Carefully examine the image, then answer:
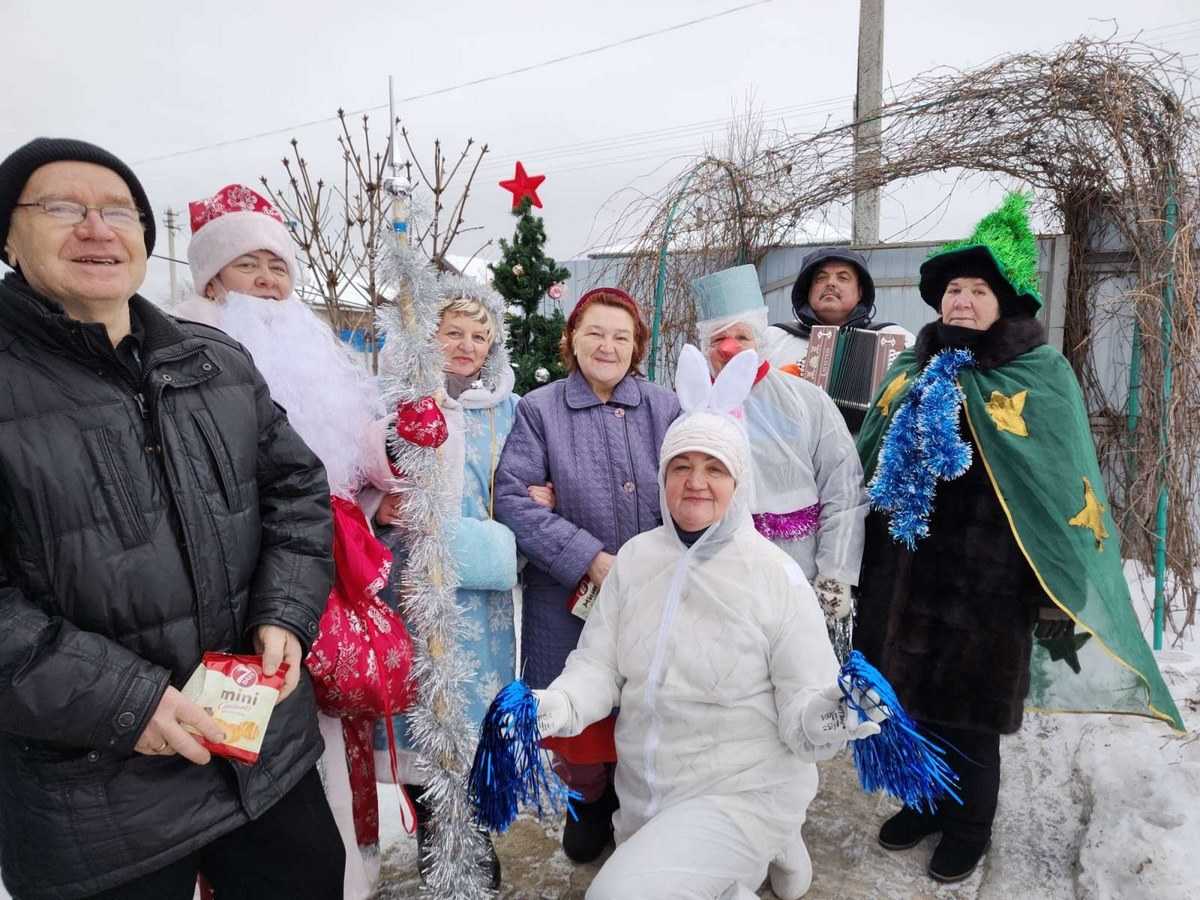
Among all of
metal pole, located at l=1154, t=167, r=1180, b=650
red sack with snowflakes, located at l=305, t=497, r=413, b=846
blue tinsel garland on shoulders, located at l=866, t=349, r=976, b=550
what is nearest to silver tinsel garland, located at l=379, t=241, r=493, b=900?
red sack with snowflakes, located at l=305, t=497, r=413, b=846

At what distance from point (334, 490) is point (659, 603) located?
983mm

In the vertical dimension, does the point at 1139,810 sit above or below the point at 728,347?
below

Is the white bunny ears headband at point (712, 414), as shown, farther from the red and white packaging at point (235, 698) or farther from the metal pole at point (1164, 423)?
the metal pole at point (1164, 423)

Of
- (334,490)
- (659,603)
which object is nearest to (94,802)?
(334,490)

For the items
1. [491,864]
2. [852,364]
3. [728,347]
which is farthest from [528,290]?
[491,864]

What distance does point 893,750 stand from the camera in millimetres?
1688

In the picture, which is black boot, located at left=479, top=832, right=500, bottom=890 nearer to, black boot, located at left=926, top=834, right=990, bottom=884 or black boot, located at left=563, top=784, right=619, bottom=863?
black boot, located at left=563, top=784, right=619, bottom=863

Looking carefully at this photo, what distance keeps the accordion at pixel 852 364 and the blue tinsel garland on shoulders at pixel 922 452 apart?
2.07 ft

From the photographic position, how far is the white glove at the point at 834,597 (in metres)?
2.64

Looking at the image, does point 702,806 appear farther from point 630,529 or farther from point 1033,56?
point 1033,56

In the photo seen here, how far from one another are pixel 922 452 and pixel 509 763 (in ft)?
5.61

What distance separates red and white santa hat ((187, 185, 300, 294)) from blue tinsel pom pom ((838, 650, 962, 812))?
1.87m

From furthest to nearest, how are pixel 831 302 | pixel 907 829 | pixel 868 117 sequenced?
pixel 868 117 → pixel 831 302 → pixel 907 829

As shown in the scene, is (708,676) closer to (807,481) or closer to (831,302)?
(807,481)
